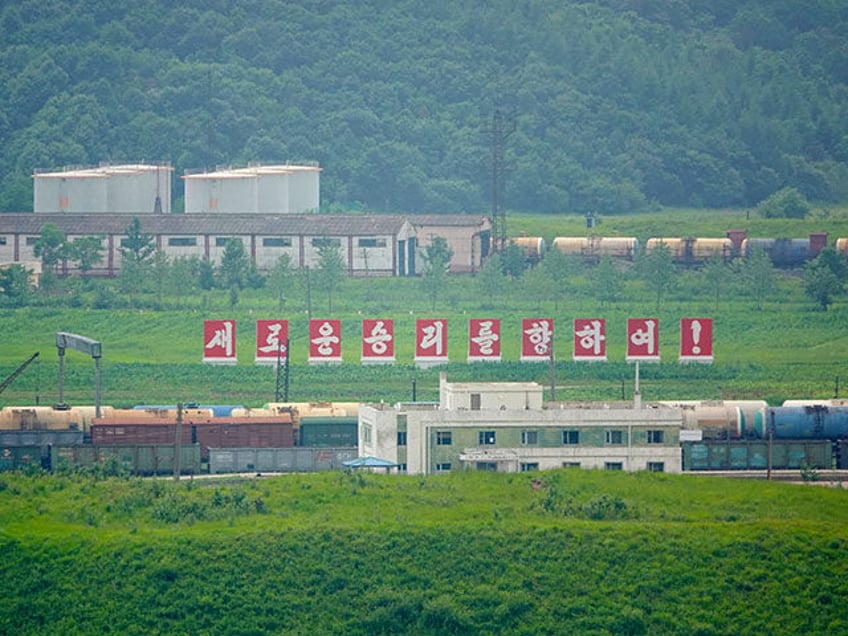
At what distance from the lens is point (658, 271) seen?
118688mm

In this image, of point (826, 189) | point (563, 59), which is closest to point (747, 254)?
point (826, 189)

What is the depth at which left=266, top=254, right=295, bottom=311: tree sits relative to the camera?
115 metres

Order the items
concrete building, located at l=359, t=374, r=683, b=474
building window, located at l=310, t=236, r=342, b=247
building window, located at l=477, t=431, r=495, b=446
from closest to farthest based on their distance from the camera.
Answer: concrete building, located at l=359, t=374, r=683, b=474
building window, located at l=477, t=431, r=495, b=446
building window, located at l=310, t=236, r=342, b=247

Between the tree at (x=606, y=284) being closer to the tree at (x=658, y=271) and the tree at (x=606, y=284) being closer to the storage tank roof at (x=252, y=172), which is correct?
the tree at (x=658, y=271)

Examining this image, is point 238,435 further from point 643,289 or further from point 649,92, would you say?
point 649,92

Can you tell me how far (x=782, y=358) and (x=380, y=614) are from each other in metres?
50.2

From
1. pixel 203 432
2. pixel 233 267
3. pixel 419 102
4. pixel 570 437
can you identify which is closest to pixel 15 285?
pixel 233 267

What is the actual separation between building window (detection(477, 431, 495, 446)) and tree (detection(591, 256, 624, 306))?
168 ft

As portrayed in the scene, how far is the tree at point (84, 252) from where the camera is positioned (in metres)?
122

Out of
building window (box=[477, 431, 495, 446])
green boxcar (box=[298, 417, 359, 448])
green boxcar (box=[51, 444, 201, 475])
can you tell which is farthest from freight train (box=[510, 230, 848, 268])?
building window (box=[477, 431, 495, 446])

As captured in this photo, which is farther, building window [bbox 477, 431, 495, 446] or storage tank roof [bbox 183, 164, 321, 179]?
storage tank roof [bbox 183, 164, 321, 179]

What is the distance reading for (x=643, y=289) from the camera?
124m

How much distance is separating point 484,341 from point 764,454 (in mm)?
17352

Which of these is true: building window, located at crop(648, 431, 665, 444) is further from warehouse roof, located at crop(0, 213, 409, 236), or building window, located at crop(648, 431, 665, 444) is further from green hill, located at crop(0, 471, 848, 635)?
warehouse roof, located at crop(0, 213, 409, 236)
